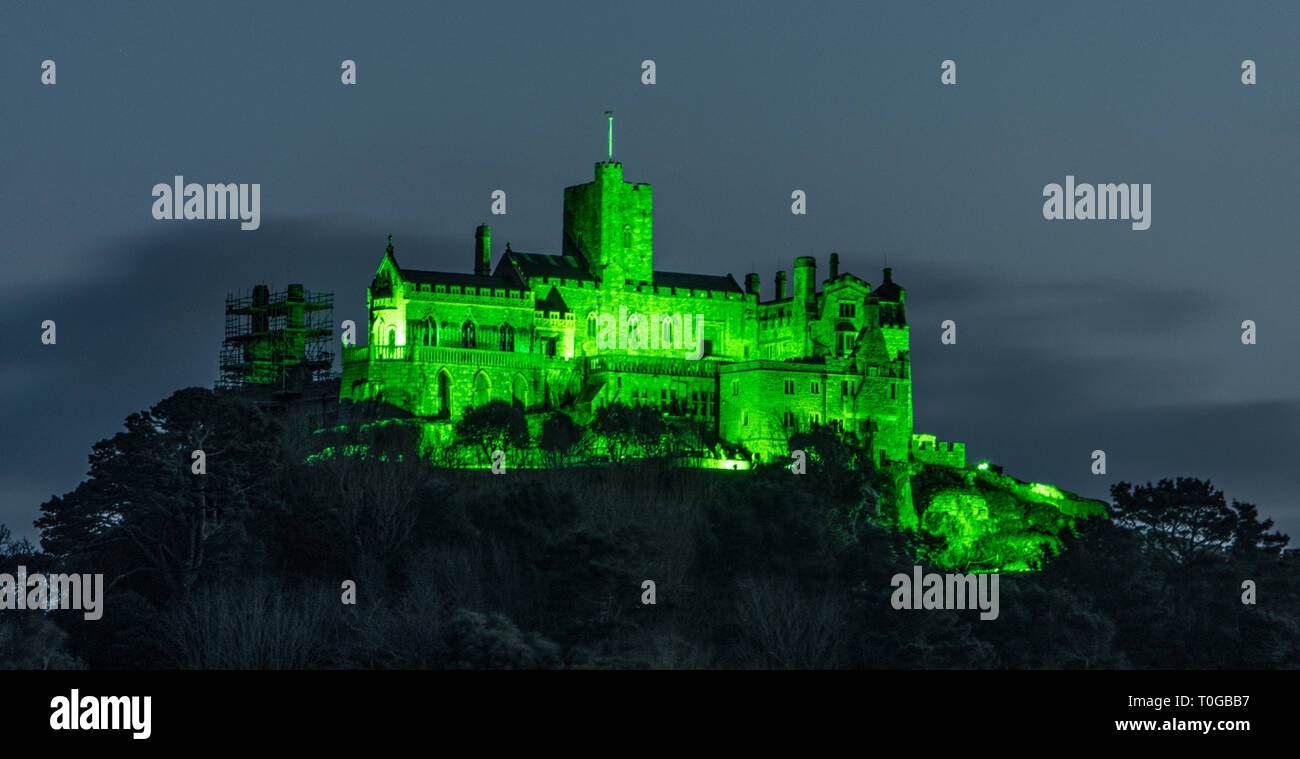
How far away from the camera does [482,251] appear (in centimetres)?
10169

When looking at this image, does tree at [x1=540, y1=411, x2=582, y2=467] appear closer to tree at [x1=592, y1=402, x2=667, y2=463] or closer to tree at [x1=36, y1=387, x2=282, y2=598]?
tree at [x1=592, y1=402, x2=667, y2=463]

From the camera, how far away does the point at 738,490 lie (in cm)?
9325

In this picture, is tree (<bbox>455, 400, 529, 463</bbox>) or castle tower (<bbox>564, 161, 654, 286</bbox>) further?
castle tower (<bbox>564, 161, 654, 286</bbox>)

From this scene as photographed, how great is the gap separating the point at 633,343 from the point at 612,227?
18.0ft

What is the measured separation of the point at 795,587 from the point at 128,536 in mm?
24019

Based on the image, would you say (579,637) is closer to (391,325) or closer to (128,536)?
(128,536)

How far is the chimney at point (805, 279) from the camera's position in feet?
351

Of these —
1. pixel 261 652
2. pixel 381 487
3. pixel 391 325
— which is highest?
pixel 391 325

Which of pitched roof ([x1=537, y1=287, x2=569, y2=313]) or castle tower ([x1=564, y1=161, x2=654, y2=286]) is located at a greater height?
castle tower ([x1=564, y1=161, x2=654, y2=286])

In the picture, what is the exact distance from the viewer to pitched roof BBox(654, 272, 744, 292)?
106500 mm

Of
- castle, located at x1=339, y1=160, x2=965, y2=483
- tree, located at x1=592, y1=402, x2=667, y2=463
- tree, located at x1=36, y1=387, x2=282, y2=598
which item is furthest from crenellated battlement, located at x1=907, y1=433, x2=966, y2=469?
tree, located at x1=36, y1=387, x2=282, y2=598

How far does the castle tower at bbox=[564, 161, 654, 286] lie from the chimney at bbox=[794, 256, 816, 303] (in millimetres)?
6851
